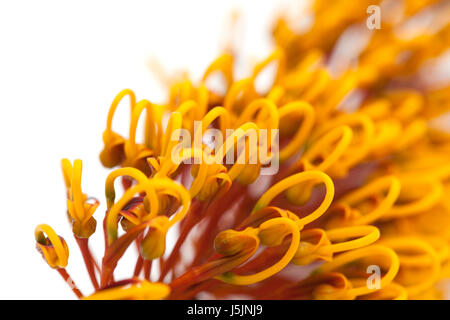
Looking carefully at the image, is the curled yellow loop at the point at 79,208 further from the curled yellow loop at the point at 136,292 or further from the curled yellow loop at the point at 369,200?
the curled yellow loop at the point at 369,200

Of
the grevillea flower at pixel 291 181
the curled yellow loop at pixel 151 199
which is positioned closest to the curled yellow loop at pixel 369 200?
the grevillea flower at pixel 291 181

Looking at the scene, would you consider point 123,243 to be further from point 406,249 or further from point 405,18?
point 405,18

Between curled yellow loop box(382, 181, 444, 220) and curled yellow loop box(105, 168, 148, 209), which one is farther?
curled yellow loop box(382, 181, 444, 220)

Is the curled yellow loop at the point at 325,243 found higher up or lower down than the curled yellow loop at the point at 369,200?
lower down

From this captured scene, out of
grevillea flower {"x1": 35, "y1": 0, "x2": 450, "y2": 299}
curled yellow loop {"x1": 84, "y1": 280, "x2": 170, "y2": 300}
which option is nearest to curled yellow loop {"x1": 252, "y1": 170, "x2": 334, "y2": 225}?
grevillea flower {"x1": 35, "y1": 0, "x2": 450, "y2": 299}

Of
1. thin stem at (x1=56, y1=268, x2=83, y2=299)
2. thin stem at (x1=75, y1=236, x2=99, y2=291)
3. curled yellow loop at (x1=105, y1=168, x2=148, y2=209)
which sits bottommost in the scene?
thin stem at (x1=56, y1=268, x2=83, y2=299)

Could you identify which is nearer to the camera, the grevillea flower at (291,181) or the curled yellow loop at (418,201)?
the grevillea flower at (291,181)

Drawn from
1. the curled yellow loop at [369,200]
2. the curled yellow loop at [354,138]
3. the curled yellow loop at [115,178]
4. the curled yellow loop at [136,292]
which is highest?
the curled yellow loop at [354,138]

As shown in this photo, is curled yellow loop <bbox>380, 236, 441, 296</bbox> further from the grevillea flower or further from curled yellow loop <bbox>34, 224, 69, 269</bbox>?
curled yellow loop <bbox>34, 224, 69, 269</bbox>
